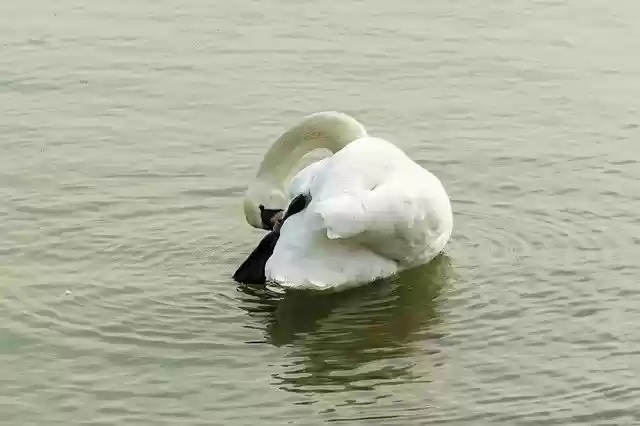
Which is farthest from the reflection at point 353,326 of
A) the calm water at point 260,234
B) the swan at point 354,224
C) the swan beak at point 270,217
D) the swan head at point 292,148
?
the swan head at point 292,148

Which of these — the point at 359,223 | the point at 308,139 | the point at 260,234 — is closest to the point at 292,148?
the point at 308,139

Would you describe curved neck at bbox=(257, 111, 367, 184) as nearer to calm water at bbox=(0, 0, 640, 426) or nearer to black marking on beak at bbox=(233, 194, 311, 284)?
calm water at bbox=(0, 0, 640, 426)

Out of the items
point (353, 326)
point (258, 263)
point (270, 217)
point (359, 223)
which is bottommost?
point (353, 326)

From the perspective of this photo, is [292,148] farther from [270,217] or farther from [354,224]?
[354,224]

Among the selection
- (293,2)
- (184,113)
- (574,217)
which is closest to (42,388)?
(574,217)

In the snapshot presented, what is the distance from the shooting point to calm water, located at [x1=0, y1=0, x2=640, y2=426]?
700 cm

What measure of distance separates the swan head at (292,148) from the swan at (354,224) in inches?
11.4

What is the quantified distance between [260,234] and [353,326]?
5.17 feet

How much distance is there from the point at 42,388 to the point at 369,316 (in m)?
1.94

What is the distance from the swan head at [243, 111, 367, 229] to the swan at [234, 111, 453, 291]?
29 centimetres

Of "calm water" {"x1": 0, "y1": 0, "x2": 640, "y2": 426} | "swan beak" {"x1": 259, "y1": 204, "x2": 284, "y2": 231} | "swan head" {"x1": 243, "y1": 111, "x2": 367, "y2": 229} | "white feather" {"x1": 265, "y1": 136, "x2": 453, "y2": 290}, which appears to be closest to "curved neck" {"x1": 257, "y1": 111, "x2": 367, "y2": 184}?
"swan head" {"x1": 243, "y1": 111, "x2": 367, "y2": 229}

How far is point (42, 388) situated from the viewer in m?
6.92

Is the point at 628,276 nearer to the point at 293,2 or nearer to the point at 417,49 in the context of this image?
the point at 417,49

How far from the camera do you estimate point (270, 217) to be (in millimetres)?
8750
